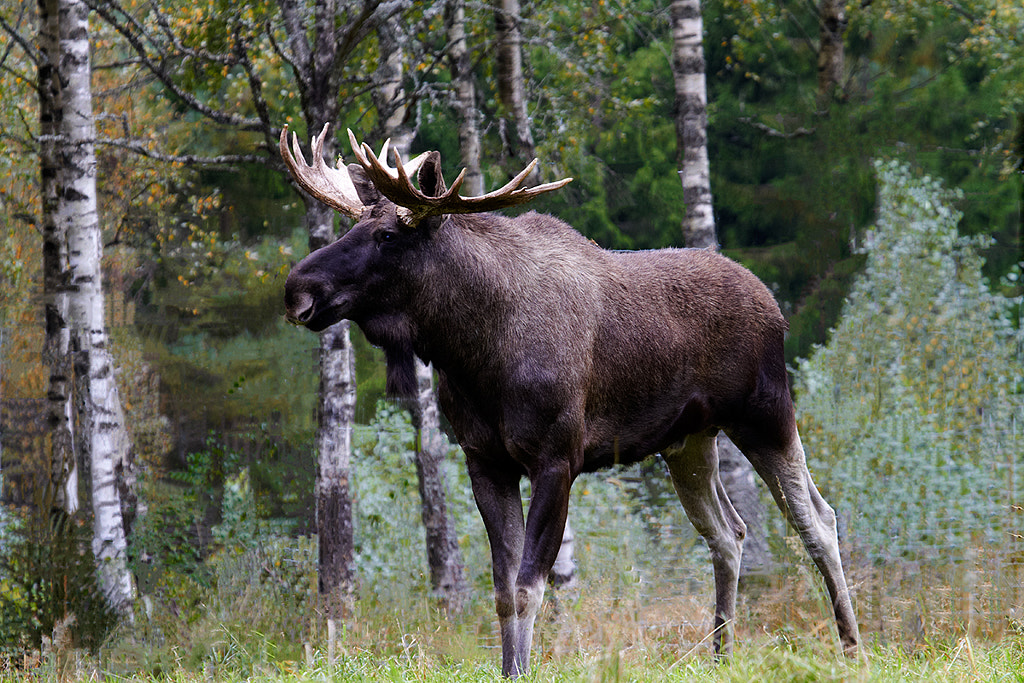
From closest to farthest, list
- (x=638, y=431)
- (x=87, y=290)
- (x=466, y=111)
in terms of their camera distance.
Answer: (x=638, y=431)
(x=87, y=290)
(x=466, y=111)

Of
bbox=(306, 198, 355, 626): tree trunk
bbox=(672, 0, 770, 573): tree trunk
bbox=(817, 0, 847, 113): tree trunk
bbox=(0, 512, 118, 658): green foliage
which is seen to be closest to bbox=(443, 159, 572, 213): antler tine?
bbox=(306, 198, 355, 626): tree trunk

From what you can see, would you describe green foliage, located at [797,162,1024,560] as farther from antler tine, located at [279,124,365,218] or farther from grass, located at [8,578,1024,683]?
antler tine, located at [279,124,365,218]

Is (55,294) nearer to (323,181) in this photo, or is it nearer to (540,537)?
(323,181)

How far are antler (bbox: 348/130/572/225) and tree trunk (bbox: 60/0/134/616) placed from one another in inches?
146

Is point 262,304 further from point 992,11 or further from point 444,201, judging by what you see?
point 992,11

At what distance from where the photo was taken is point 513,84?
7750mm

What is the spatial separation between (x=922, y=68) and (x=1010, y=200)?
6.95ft

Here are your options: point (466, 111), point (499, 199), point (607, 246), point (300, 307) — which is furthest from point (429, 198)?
point (607, 246)

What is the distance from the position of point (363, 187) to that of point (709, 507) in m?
2.28

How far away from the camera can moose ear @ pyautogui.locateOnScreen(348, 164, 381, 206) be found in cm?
390

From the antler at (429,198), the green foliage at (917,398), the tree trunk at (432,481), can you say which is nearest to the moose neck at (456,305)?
the antler at (429,198)

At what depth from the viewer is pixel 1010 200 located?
34.2 ft

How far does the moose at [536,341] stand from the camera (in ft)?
12.1

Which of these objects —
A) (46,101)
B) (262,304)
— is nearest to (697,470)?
(46,101)
